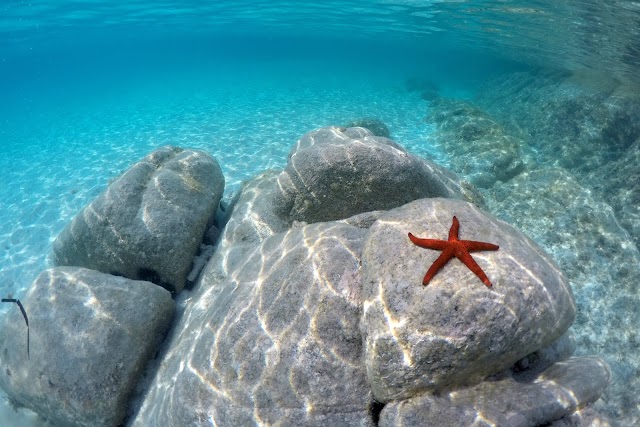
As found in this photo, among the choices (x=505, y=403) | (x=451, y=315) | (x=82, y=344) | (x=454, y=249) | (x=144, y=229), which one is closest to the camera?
(x=451, y=315)

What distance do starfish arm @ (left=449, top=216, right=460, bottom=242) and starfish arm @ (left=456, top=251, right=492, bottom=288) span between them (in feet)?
0.61

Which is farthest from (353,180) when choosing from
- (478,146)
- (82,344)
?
(478,146)

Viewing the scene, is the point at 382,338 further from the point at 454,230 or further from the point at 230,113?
the point at 230,113

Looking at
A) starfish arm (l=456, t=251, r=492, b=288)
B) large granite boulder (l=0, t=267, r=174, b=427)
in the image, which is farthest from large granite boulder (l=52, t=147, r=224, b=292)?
starfish arm (l=456, t=251, r=492, b=288)

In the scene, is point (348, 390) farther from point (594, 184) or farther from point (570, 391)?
point (594, 184)

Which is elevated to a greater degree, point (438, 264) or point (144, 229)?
point (438, 264)

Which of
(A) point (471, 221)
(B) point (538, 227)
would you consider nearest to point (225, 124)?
(B) point (538, 227)

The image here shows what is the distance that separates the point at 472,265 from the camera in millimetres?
2691

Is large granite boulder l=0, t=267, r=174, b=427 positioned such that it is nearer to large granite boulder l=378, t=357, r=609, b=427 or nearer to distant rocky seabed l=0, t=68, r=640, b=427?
distant rocky seabed l=0, t=68, r=640, b=427

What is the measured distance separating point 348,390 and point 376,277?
1.05 meters

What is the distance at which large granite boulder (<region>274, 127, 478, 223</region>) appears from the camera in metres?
4.97

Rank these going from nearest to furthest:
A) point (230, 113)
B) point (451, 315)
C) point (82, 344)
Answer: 1. point (451, 315)
2. point (82, 344)
3. point (230, 113)

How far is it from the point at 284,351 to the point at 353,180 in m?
2.71

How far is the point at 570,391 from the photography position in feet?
9.47
